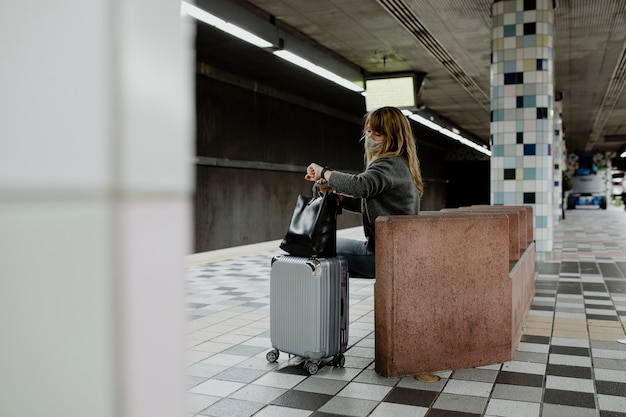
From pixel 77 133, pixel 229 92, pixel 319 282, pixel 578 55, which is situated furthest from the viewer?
pixel 578 55

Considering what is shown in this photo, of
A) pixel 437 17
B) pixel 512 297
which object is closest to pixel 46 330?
pixel 512 297

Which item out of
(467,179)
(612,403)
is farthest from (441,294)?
(467,179)

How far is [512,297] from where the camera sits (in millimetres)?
3314

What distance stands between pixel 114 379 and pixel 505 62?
8384 mm

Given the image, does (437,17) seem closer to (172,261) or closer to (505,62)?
(505,62)

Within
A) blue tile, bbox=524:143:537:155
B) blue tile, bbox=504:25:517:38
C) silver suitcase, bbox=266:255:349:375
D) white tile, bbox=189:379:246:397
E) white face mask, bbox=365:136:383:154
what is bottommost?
white tile, bbox=189:379:246:397

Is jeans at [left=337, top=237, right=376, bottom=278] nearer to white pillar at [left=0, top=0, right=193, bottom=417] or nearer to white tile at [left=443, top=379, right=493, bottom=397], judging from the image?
white tile at [left=443, top=379, right=493, bottom=397]

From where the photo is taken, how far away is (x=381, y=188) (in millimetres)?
3209

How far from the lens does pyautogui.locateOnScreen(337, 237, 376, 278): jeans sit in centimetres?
342

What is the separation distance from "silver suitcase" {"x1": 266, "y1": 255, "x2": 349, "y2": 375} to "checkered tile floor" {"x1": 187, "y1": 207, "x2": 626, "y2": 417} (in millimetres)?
136

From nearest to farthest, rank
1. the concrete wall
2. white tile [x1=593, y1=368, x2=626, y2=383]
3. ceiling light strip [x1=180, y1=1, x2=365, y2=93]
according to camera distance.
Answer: white tile [x1=593, y1=368, x2=626, y2=383] < ceiling light strip [x1=180, y1=1, x2=365, y2=93] < the concrete wall

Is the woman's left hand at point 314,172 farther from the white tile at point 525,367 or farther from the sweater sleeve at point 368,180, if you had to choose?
the white tile at point 525,367

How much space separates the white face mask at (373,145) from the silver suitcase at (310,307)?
0.71 m

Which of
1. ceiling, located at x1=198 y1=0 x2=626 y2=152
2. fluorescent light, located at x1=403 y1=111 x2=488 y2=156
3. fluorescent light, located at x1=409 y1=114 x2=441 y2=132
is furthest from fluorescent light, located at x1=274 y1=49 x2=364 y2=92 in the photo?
fluorescent light, located at x1=409 y1=114 x2=441 y2=132
